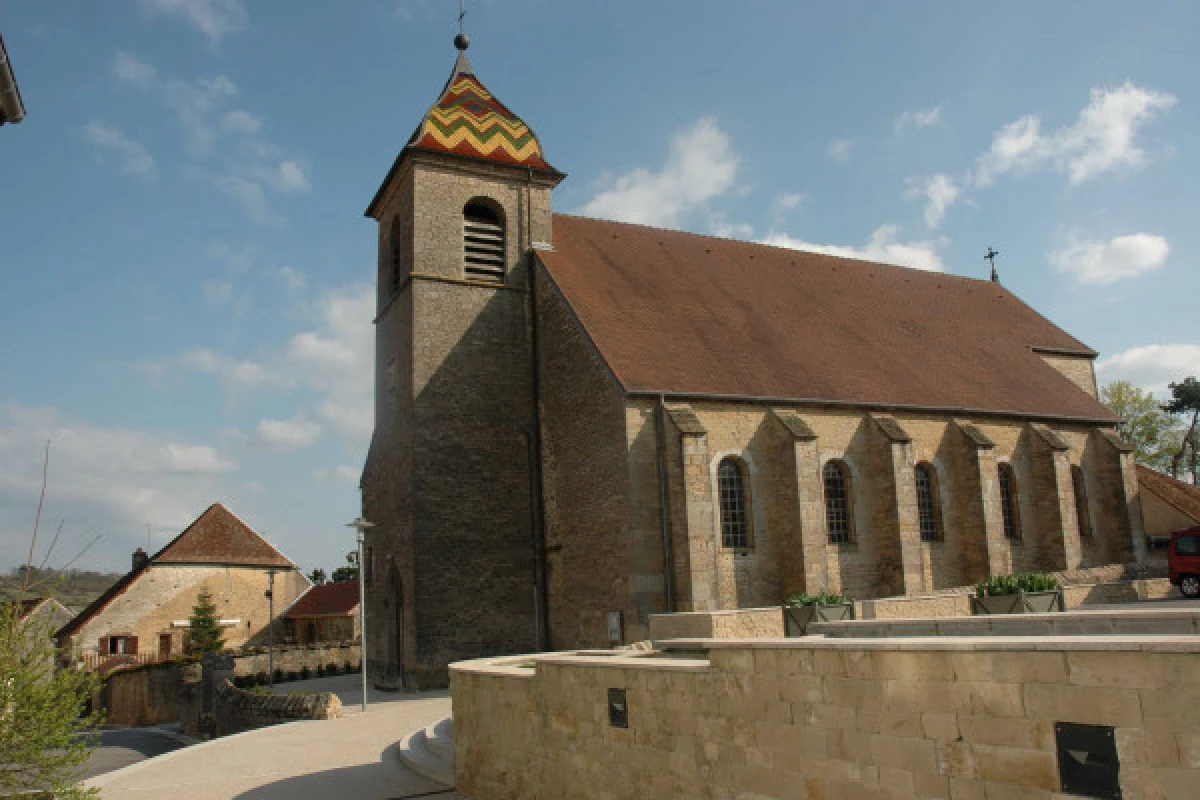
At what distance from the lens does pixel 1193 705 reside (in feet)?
14.4

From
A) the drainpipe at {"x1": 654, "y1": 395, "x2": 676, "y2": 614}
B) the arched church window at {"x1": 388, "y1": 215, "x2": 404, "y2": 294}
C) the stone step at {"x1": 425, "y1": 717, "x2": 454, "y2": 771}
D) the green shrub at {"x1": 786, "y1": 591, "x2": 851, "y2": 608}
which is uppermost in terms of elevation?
the arched church window at {"x1": 388, "y1": 215, "x2": 404, "y2": 294}

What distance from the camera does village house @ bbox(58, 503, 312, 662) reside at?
3559 cm

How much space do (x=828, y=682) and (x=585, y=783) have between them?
3.43 m

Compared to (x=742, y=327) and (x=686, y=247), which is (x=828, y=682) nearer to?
(x=742, y=327)

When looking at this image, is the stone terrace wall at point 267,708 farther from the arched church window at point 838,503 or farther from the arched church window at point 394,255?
the arched church window at point 838,503

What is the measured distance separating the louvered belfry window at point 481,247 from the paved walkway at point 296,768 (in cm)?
1155

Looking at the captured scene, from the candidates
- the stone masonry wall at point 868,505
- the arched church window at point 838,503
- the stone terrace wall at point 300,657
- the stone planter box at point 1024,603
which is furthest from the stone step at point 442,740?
the stone terrace wall at point 300,657

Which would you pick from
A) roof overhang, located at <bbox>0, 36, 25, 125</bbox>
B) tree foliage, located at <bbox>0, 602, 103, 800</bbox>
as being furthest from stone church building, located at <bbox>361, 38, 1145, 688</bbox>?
roof overhang, located at <bbox>0, 36, 25, 125</bbox>

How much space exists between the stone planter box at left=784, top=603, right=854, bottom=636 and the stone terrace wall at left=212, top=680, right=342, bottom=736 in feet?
30.2

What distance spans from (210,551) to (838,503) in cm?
2860

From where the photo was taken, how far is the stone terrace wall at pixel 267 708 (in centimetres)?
1803

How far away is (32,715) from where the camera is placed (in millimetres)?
7449

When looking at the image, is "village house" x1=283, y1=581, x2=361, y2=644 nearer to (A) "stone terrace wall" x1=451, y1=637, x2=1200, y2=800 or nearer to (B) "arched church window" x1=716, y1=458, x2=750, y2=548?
(B) "arched church window" x1=716, y1=458, x2=750, y2=548

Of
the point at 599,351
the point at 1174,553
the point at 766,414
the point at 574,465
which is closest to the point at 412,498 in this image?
the point at 574,465
